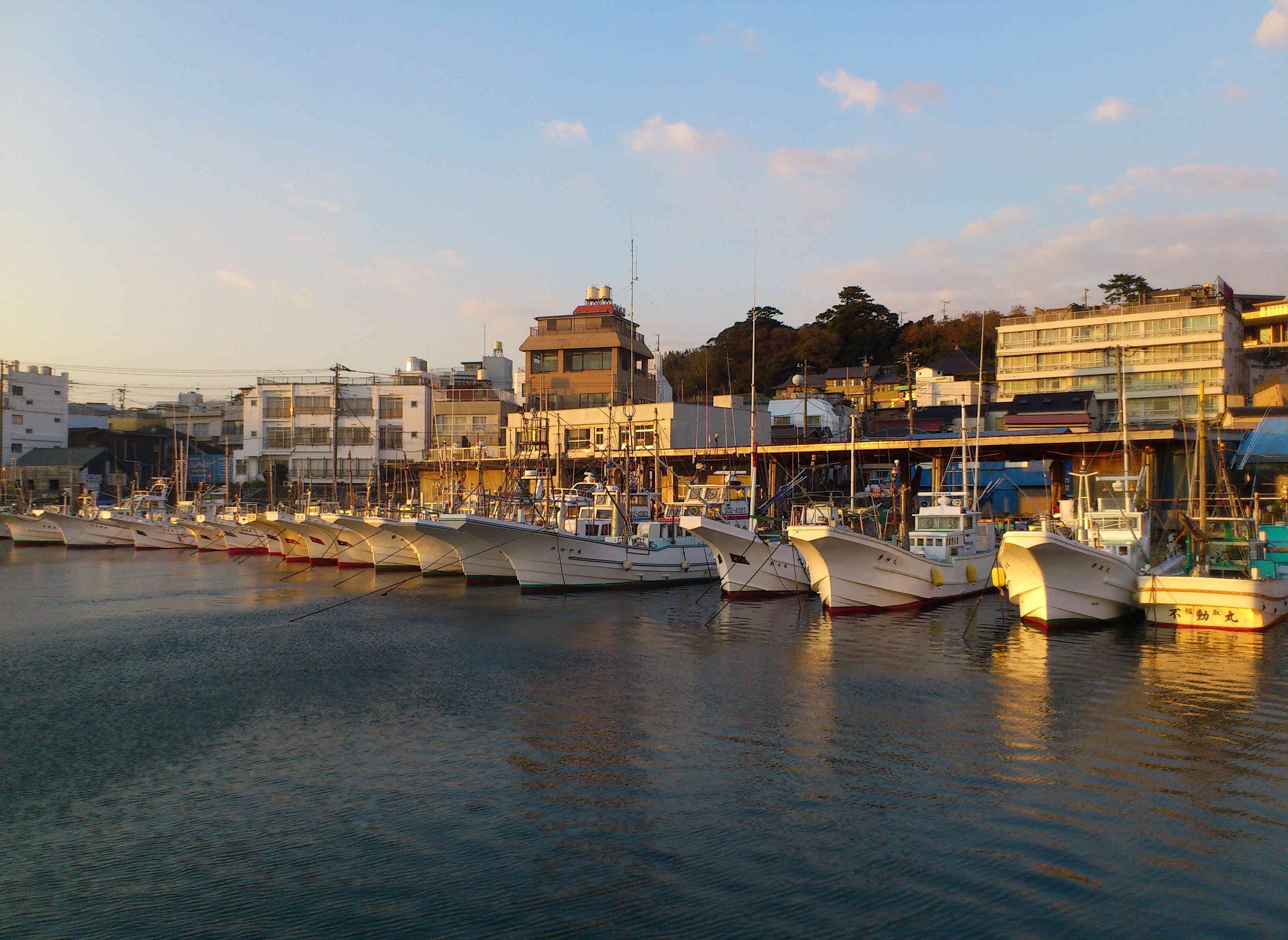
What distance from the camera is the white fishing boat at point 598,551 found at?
3494 cm

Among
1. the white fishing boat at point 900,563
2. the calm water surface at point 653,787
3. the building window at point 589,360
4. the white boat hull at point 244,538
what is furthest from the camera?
the building window at point 589,360

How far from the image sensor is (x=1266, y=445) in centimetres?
4512

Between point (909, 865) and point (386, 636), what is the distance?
61.9 feet

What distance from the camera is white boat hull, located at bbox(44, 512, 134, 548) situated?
62406 millimetres

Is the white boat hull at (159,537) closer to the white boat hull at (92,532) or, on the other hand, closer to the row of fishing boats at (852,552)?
the white boat hull at (92,532)

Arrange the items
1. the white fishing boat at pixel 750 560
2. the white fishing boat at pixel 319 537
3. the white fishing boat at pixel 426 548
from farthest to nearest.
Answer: the white fishing boat at pixel 319 537
the white fishing boat at pixel 426 548
the white fishing boat at pixel 750 560

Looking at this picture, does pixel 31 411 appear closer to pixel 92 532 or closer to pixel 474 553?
pixel 92 532

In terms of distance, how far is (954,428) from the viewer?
54.5m

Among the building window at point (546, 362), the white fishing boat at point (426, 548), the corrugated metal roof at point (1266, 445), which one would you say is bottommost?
the white fishing boat at point (426, 548)

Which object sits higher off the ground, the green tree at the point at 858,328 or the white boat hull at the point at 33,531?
the green tree at the point at 858,328

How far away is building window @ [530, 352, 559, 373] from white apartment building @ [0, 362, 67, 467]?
150 feet

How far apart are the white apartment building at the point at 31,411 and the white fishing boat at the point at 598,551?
64.0 m

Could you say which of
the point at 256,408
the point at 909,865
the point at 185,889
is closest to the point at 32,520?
the point at 256,408

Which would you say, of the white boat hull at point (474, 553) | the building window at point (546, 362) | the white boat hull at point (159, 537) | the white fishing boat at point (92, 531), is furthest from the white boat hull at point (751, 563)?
the white fishing boat at point (92, 531)
